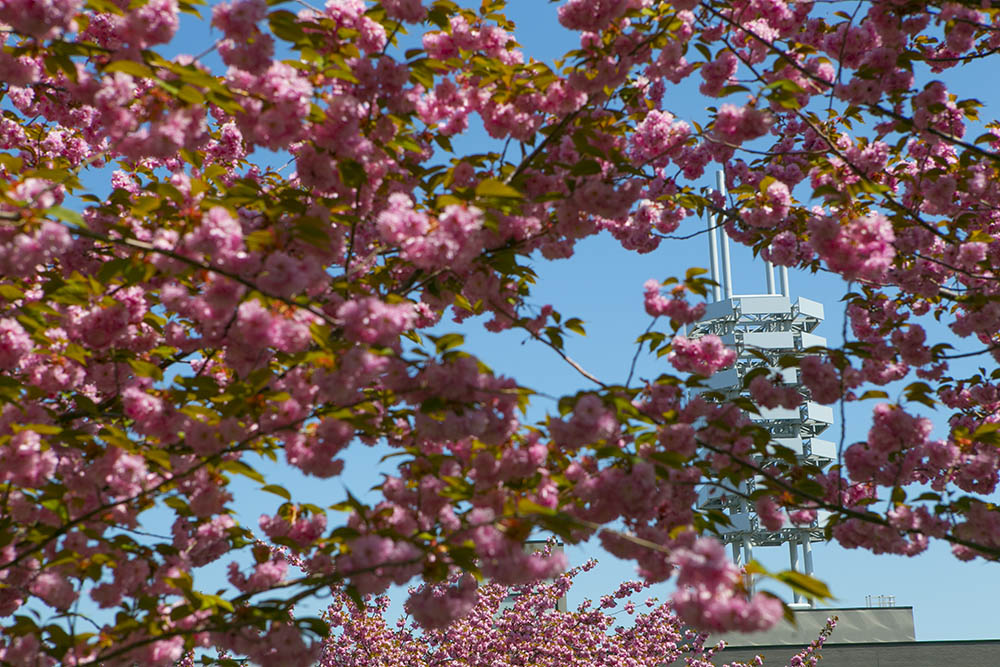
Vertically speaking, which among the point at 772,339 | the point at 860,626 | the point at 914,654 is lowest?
the point at 914,654

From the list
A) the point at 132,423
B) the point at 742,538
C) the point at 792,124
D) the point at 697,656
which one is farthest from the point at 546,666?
the point at 742,538

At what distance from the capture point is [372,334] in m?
3.76

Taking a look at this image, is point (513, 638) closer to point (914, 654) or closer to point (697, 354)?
point (697, 354)

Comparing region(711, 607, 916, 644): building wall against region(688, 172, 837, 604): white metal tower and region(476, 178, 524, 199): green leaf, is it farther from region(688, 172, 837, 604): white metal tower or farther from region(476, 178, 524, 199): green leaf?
region(476, 178, 524, 199): green leaf

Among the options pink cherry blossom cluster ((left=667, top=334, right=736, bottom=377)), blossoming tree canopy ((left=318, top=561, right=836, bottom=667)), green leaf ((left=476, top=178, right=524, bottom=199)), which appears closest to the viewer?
green leaf ((left=476, top=178, right=524, bottom=199))

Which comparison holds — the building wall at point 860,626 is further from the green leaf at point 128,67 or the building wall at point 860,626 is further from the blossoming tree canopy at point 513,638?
the green leaf at point 128,67

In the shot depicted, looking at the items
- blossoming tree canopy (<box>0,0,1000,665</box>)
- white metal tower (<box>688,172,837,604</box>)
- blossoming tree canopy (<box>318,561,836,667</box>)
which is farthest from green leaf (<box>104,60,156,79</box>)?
white metal tower (<box>688,172,837,604</box>)

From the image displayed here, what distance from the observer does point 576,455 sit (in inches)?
195

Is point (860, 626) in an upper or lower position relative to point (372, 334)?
upper

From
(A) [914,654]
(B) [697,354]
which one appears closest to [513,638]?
(B) [697,354]

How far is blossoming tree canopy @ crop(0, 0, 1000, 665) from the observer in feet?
12.8

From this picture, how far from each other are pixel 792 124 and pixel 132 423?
5706mm

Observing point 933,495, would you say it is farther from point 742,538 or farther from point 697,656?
point 742,538

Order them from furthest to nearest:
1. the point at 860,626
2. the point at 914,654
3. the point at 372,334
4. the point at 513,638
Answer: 1. the point at 860,626
2. the point at 914,654
3. the point at 513,638
4. the point at 372,334
